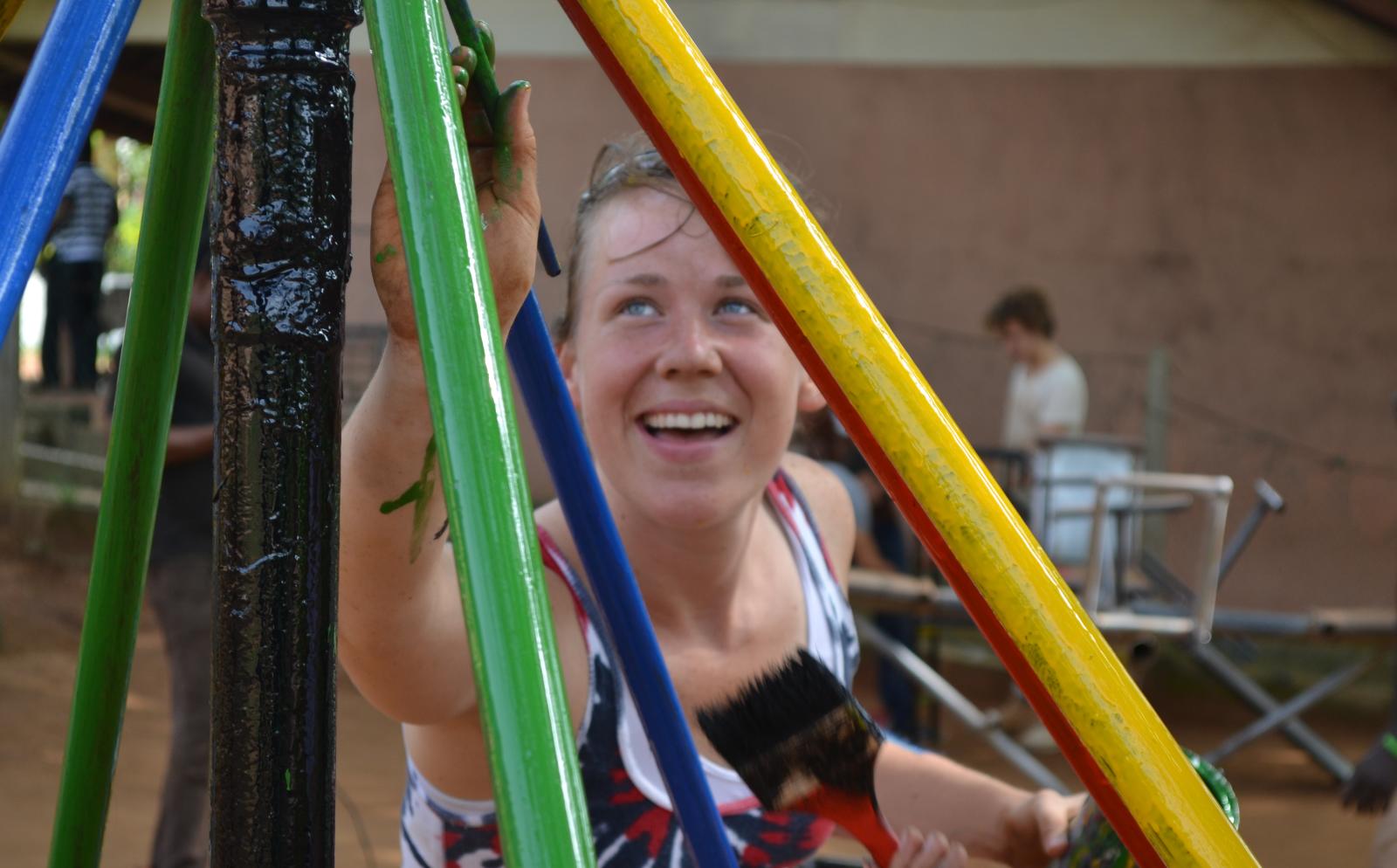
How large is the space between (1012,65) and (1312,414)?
7.61 feet

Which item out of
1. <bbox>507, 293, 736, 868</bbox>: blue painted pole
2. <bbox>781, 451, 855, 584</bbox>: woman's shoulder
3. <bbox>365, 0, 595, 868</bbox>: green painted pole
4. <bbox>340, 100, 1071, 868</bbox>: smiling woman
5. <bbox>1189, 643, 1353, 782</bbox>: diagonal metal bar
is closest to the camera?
<bbox>365, 0, 595, 868</bbox>: green painted pole

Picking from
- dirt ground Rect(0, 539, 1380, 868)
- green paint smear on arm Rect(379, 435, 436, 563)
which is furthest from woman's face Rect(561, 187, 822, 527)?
dirt ground Rect(0, 539, 1380, 868)

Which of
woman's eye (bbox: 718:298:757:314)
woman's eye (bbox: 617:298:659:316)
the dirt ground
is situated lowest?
the dirt ground

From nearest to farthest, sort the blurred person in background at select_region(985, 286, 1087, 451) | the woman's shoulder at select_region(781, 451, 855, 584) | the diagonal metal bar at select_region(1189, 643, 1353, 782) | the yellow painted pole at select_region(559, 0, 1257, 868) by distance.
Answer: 1. the yellow painted pole at select_region(559, 0, 1257, 868)
2. the woman's shoulder at select_region(781, 451, 855, 584)
3. the diagonal metal bar at select_region(1189, 643, 1353, 782)
4. the blurred person in background at select_region(985, 286, 1087, 451)

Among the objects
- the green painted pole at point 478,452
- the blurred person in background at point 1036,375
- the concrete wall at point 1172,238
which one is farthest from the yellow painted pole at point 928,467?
the concrete wall at point 1172,238

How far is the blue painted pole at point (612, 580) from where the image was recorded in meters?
0.90

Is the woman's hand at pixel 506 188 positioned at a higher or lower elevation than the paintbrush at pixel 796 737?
higher

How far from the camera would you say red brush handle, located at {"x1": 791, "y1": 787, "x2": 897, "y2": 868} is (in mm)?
1048

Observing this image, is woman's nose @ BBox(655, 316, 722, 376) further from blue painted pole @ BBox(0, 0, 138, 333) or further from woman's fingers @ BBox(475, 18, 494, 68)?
blue painted pole @ BBox(0, 0, 138, 333)

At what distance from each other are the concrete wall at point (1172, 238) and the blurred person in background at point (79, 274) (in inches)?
96.1

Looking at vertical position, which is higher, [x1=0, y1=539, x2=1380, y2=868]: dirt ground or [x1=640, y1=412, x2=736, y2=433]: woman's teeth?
[x1=640, y1=412, x2=736, y2=433]: woman's teeth

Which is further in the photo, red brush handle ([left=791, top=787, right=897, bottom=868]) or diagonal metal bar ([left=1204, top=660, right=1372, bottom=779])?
diagonal metal bar ([left=1204, top=660, right=1372, bottom=779])

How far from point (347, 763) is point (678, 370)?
392 cm

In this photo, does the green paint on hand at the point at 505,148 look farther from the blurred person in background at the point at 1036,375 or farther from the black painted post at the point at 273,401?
the blurred person in background at the point at 1036,375
